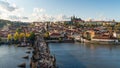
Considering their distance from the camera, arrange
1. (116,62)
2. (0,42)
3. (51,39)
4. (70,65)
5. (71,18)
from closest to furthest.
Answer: (70,65)
(116,62)
(0,42)
(51,39)
(71,18)

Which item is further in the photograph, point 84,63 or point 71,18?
point 71,18

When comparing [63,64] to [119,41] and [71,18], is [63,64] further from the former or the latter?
[71,18]

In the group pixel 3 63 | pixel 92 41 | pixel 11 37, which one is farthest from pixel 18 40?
pixel 3 63

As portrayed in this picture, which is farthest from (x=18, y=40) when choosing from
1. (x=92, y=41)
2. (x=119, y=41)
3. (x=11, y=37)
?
(x=119, y=41)

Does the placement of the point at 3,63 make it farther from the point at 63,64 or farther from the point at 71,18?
the point at 71,18

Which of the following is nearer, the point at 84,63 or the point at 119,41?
the point at 84,63

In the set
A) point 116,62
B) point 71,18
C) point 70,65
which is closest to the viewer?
point 70,65

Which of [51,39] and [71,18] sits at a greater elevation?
[71,18]

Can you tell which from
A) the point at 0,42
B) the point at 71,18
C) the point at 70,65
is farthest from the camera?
the point at 71,18

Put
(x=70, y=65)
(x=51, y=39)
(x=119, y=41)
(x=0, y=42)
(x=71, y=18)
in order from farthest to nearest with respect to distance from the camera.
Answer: (x=71, y=18) < (x=51, y=39) < (x=119, y=41) < (x=0, y=42) < (x=70, y=65)
